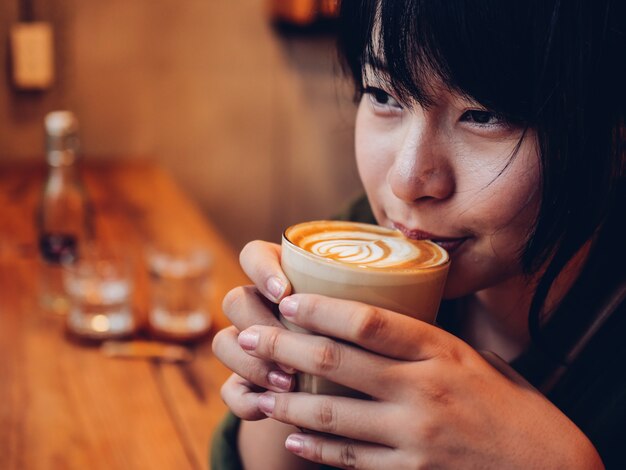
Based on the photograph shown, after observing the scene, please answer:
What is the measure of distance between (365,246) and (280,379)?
0.16 m

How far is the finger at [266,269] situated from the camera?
77 cm

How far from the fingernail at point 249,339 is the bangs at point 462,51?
299mm

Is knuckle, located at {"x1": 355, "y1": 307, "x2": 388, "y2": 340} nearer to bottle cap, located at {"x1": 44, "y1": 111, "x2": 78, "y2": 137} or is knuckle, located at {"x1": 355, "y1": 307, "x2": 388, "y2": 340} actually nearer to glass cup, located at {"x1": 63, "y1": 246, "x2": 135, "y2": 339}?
glass cup, located at {"x1": 63, "y1": 246, "x2": 135, "y2": 339}

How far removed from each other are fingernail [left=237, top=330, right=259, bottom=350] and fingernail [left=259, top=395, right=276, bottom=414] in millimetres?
64

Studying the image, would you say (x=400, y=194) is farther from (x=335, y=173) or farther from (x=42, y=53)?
(x=335, y=173)

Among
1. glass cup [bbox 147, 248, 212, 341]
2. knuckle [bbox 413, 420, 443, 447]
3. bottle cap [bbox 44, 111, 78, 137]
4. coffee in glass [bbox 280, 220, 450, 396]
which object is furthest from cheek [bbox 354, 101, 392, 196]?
bottle cap [bbox 44, 111, 78, 137]

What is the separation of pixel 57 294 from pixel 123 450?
0.55 metres

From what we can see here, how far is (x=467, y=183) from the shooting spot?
82 cm

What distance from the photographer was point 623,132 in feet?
2.74

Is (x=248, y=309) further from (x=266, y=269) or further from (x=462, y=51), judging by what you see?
(x=462, y=51)

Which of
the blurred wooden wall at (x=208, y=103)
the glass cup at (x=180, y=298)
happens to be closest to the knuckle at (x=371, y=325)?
the glass cup at (x=180, y=298)

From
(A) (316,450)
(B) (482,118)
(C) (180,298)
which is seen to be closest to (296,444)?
(A) (316,450)

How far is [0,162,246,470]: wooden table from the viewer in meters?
1.04

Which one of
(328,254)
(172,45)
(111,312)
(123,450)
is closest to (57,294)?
(111,312)
